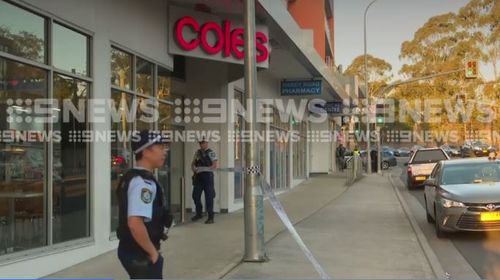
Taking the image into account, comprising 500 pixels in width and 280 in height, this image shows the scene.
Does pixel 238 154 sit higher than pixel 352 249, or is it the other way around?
pixel 238 154

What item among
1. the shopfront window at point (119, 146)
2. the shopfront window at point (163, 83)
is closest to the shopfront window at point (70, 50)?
the shopfront window at point (119, 146)

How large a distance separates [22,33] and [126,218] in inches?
166

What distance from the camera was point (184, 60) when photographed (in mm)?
14219

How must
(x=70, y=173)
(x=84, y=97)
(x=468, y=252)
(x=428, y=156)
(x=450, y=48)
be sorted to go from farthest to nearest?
(x=450, y=48)
(x=428, y=156)
(x=468, y=252)
(x=84, y=97)
(x=70, y=173)

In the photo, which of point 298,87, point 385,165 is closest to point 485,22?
point 385,165

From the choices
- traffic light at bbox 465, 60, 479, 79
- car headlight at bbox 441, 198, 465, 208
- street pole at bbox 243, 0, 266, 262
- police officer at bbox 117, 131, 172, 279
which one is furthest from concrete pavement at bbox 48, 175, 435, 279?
traffic light at bbox 465, 60, 479, 79

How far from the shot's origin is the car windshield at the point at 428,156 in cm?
2367

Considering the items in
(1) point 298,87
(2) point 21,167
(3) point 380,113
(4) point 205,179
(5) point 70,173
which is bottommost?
(4) point 205,179

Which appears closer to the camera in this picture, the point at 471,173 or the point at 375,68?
the point at 471,173

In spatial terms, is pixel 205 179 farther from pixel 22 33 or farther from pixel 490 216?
pixel 22 33

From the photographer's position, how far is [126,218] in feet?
13.5

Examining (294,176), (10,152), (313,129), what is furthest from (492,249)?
(313,129)

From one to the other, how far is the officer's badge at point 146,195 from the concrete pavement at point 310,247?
3.74 metres

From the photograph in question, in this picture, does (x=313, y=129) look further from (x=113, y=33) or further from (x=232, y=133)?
(x=113, y=33)
